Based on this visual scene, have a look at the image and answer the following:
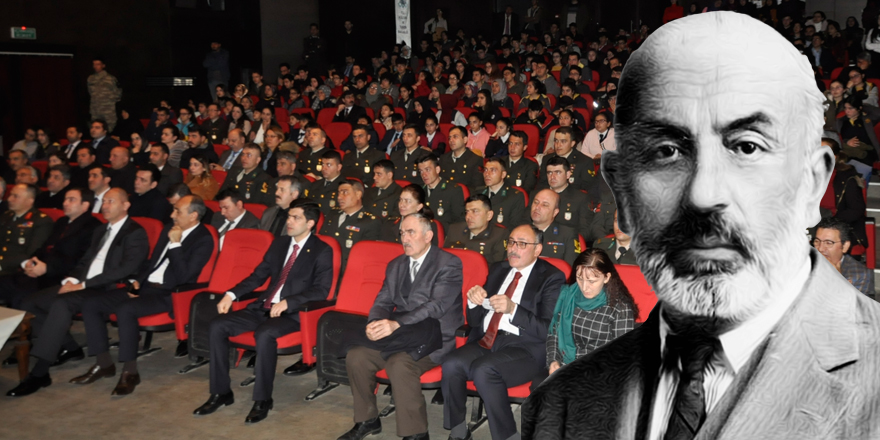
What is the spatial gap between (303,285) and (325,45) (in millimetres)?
11617

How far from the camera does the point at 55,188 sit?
6344mm

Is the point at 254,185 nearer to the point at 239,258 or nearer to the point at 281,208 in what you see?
the point at 281,208

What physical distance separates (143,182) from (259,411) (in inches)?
121

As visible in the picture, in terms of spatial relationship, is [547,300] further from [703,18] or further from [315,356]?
[703,18]

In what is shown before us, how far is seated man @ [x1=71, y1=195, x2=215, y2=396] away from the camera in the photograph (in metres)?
4.26

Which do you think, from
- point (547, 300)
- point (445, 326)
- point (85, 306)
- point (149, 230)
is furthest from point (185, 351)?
point (547, 300)

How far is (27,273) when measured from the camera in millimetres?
4914

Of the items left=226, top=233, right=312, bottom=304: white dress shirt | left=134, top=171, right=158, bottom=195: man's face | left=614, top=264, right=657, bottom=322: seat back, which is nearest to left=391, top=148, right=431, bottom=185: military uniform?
left=134, top=171, right=158, bottom=195: man's face

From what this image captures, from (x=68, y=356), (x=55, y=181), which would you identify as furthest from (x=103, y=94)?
(x=68, y=356)

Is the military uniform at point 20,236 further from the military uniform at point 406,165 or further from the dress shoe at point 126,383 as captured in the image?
the military uniform at point 406,165

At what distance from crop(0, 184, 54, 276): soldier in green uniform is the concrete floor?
2.98 feet

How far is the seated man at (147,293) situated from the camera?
426cm

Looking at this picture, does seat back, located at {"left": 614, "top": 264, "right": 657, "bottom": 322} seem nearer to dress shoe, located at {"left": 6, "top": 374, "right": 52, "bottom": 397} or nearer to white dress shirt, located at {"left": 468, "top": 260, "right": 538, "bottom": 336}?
white dress shirt, located at {"left": 468, "top": 260, "right": 538, "bottom": 336}

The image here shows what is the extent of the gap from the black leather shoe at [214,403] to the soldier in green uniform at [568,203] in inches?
108
